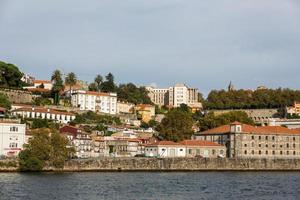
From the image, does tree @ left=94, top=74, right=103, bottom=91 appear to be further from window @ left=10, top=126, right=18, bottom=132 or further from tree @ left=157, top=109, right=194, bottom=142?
window @ left=10, top=126, right=18, bottom=132

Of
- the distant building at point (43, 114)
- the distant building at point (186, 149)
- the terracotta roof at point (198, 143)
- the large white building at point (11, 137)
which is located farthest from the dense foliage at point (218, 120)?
the large white building at point (11, 137)

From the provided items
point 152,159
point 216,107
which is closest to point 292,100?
point 216,107

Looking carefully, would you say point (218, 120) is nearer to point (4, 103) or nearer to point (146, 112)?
point (146, 112)

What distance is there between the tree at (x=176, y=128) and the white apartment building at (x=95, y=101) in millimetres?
27065

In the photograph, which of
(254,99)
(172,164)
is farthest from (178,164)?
(254,99)

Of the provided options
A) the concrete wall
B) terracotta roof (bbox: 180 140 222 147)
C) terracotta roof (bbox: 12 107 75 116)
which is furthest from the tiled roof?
the concrete wall

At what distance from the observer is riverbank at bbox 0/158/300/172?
257 ft

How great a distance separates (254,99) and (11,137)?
8892 centimetres

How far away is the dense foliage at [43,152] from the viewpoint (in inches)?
2876

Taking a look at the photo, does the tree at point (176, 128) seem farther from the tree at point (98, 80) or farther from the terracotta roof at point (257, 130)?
the tree at point (98, 80)

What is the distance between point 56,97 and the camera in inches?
5226

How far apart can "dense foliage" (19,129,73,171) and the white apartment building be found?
58.4 metres

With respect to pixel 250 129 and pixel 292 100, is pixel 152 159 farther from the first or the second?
pixel 292 100

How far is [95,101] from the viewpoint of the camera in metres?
136
